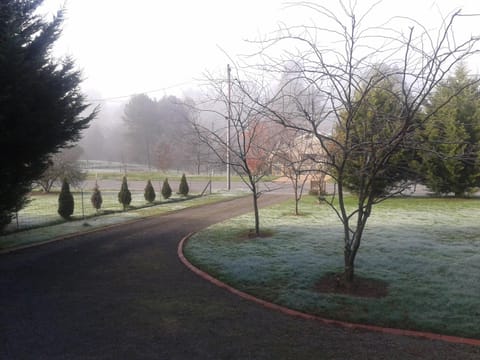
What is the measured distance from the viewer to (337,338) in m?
3.76

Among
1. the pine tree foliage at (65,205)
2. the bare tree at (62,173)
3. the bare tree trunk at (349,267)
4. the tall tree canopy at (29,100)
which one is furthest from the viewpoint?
the bare tree at (62,173)

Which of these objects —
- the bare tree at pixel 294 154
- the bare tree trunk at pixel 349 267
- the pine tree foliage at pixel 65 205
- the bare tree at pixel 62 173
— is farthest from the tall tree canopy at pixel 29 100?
the bare tree at pixel 62 173

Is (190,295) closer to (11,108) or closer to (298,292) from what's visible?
(298,292)

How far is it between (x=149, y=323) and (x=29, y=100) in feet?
17.5

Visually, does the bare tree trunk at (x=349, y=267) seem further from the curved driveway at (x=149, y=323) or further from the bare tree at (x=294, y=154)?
the curved driveway at (x=149, y=323)

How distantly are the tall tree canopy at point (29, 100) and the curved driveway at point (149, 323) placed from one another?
219 cm

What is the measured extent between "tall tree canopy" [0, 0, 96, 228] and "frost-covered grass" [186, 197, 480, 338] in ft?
12.4

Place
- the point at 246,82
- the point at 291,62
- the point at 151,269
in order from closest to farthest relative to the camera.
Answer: the point at 291,62, the point at 151,269, the point at 246,82

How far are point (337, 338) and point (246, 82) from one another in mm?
5930

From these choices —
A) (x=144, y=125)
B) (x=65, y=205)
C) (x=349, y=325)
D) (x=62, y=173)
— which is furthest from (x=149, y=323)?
(x=144, y=125)

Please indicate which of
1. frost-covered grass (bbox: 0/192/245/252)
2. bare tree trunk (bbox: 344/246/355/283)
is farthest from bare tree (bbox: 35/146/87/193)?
bare tree trunk (bbox: 344/246/355/283)

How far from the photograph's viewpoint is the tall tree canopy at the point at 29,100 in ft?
22.9

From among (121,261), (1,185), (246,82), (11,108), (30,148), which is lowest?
(121,261)

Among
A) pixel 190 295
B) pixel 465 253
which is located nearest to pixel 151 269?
pixel 190 295
